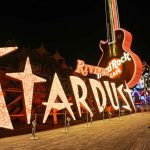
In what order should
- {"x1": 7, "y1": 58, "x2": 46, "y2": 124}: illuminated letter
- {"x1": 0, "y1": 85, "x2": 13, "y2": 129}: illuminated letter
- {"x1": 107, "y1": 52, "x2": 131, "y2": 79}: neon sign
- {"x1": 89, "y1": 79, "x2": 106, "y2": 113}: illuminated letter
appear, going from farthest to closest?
{"x1": 107, "y1": 52, "x2": 131, "y2": 79}: neon sign < {"x1": 89, "y1": 79, "x2": 106, "y2": 113}: illuminated letter < {"x1": 7, "y1": 58, "x2": 46, "y2": 124}: illuminated letter < {"x1": 0, "y1": 85, "x2": 13, "y2": 129}: illuminated letter

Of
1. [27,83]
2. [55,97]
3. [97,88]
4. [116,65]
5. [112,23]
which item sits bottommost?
[55,97]

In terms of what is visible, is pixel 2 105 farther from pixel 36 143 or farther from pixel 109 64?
pixel 109 64

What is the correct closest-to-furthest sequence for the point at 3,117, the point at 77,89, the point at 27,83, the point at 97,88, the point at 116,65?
the point at 3,117
the point at 27,83
the point at 77,89
the point at 97,88
the point at 116,65

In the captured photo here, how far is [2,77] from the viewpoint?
16344mm

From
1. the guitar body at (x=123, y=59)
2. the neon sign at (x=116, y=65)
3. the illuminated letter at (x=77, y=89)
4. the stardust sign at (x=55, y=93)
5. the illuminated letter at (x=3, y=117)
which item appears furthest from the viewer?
the neon sign at (x=116, y=65)

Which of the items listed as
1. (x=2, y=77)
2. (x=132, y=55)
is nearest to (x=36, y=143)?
(x=2, y=77)

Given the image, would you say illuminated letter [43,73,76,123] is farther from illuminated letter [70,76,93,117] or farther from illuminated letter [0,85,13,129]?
illuminated letter [0,85,13,129]

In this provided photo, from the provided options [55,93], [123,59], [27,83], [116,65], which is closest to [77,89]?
[55,93]

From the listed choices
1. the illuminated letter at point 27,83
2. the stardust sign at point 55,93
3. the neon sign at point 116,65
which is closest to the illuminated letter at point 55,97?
→ the stardust sign at point 55,93

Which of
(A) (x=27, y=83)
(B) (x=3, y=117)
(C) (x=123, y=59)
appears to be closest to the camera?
(B) (x=3, y=117)

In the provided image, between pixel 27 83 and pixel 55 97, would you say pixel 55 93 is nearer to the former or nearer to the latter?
pixel 55 97

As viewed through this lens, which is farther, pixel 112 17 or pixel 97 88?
pixel 112 17

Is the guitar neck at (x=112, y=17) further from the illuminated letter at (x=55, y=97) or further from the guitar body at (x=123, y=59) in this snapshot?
the illuminated letter at (x=55, y=97)

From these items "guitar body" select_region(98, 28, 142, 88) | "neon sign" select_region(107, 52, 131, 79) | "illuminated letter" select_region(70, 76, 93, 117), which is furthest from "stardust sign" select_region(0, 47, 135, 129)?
"neon sign" select_region(107, 52, 131, 79)
